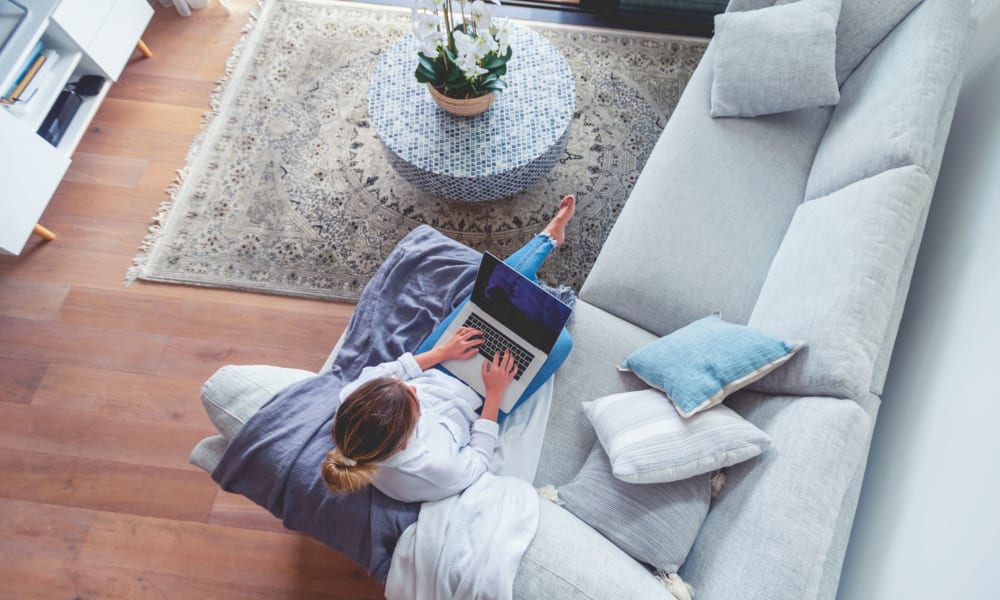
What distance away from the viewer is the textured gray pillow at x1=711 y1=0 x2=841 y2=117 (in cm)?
175

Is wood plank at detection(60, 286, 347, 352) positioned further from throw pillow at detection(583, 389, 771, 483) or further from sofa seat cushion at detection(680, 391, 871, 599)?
sofa seat cushion at detection(680, 391, 871, 599)

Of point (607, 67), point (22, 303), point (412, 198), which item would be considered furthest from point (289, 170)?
point (607, 67)

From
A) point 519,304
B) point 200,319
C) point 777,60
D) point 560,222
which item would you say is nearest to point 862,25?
point 777,60

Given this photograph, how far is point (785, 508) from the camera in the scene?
1.18 metres

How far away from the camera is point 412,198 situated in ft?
7.81

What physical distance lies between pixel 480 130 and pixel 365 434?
121 cm

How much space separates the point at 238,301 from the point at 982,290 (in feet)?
7.56

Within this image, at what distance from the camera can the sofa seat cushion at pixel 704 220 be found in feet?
5.52

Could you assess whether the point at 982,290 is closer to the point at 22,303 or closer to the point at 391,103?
the point at 391,103

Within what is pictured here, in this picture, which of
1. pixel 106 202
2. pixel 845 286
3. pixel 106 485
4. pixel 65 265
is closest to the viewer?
pixel 845 286

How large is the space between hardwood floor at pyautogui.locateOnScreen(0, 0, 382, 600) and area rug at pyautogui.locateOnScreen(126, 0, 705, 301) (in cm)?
12

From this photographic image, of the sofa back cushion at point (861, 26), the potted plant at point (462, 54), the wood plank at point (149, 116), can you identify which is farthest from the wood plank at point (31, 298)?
the sofa back cushion at point (861, 26)

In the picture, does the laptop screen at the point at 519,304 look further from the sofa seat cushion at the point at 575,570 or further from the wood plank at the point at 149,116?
the wood plank at the point at 149,116

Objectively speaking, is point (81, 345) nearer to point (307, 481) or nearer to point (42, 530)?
point (42, 530)
